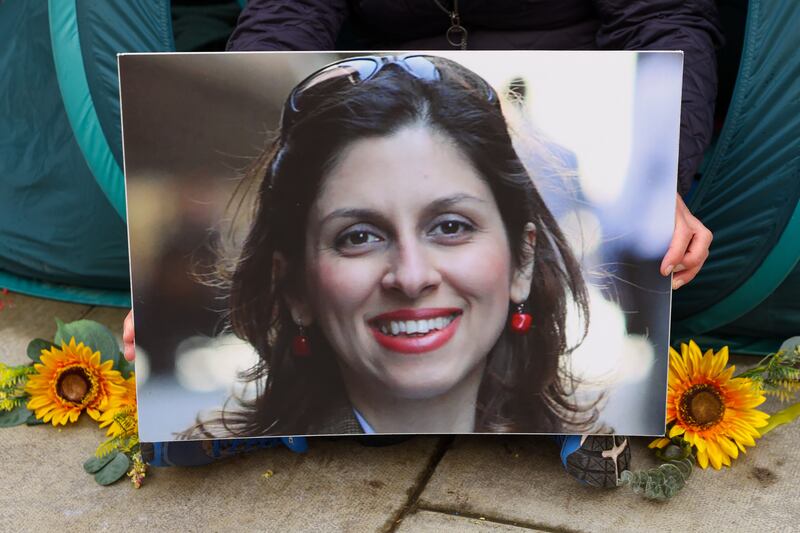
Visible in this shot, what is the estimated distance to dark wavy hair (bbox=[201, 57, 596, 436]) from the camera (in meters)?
1.20

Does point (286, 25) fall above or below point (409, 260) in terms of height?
above

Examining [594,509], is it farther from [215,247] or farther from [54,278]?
[54,278]

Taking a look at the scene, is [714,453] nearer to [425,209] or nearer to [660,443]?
[660,443]

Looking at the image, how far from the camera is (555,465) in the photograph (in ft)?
4.66

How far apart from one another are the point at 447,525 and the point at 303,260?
1.44 ft

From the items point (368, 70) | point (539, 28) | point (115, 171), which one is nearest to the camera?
point (368, 70)

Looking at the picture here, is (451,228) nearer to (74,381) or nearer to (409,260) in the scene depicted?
(409,260)

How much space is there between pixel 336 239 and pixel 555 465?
513mm

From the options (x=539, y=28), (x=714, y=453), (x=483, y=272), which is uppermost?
(x=539, y=28)

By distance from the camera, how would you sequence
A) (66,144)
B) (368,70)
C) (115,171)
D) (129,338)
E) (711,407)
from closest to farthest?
(368,70) → (129,338) → (711,407) → (115,171) → (66,144)

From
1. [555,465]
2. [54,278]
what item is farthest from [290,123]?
[54,278]

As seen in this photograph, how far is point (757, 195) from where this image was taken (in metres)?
1.54

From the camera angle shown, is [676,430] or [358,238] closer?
[358,238]

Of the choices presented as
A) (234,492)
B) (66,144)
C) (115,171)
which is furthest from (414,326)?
(66,144)
